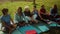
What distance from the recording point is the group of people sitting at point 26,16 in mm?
3422

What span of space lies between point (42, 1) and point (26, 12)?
50cm

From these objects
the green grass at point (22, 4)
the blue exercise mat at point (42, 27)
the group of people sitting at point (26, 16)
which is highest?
the green grass at point (22, 4)

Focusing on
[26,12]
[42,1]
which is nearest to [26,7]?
[26,12]

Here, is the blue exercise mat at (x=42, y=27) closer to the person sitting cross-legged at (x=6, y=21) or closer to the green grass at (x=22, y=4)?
the green grass at (x=22, y=4)

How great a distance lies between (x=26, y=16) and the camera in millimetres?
3926

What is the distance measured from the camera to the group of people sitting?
3.42 meters

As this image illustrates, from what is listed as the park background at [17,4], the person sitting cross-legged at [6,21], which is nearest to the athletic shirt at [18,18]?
the park background at [17,4]

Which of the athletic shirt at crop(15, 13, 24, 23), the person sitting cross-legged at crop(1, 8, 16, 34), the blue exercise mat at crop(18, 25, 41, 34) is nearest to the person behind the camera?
the person sitting cross-legged at crop(1, 8, 16, 34)

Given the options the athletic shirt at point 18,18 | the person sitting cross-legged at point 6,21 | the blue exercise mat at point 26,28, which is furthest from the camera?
the athletic shirt at point 18,18

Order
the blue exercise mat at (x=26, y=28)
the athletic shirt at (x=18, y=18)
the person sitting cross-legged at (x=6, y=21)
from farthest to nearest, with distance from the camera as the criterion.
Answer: the athletic shirt at (x=18, y=18), the blue exercise mat at (x=26, y=28), the person sitting cross-legged at (x=6, y=21)

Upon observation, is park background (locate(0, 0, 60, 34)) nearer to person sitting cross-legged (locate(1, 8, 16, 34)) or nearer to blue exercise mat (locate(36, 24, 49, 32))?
person sitting cross-legged (locate(1, 8, 16, 34))

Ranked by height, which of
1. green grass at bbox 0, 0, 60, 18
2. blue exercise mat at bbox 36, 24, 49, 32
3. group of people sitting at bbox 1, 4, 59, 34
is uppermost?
green grass at bbox 0, 0, 60, 18

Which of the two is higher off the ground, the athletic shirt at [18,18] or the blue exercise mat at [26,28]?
the athletic shirt at [18,18]

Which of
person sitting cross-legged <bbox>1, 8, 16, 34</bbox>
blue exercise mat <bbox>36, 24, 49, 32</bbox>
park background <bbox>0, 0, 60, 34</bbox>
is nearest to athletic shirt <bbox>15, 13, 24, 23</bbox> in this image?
park background <bbox>0, 0, 60, 34</bbox>
